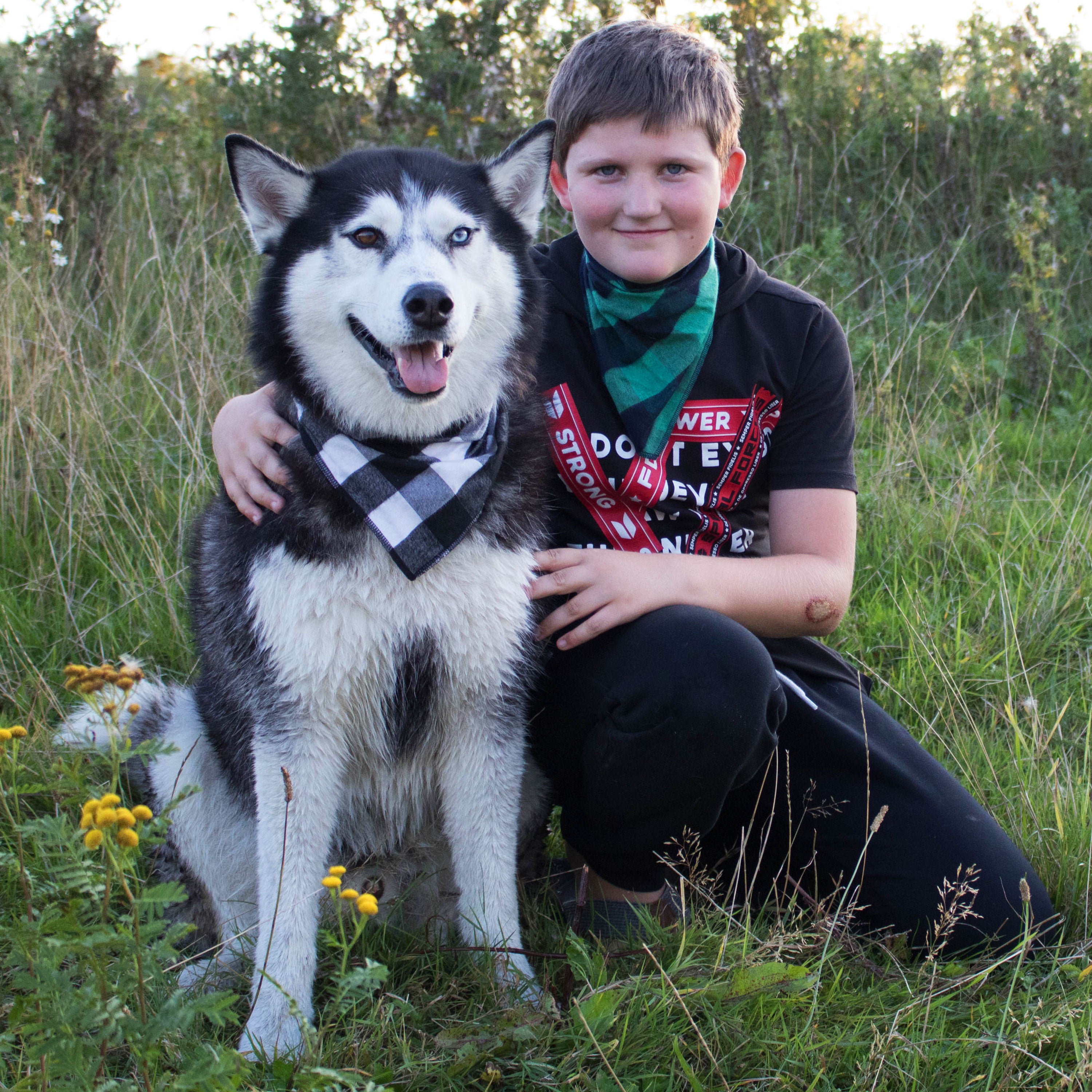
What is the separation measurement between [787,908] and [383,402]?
131 centimetres

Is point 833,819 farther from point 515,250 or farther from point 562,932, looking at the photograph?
point 515,250

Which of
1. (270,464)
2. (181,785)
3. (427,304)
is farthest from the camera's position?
(181,785)

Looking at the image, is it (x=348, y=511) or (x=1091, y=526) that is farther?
(x=1091, y=526)

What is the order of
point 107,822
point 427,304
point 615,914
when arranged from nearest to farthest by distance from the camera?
point 107,822 → point 427,304 → point 615,914

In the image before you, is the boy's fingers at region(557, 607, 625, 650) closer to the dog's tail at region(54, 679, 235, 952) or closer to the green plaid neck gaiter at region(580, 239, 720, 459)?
the green plaid neck gaiter at region(580, 239, 720, 459)

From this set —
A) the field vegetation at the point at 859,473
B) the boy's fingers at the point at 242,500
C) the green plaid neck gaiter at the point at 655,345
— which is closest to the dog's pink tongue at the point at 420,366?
the boy's fingers at the point at 242,500

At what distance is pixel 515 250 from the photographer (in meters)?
2.05

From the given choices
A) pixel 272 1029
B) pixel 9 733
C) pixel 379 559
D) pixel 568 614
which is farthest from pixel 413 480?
pixel 272 1029

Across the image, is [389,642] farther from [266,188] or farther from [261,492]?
[266,188]

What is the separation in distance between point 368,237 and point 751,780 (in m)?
1.44

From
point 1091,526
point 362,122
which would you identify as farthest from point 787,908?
point 362,122

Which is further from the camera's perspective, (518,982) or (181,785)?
(181,785)

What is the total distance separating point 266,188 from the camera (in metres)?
1.94

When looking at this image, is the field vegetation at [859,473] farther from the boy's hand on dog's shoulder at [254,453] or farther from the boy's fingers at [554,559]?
the boy's fingers at [554,559]
